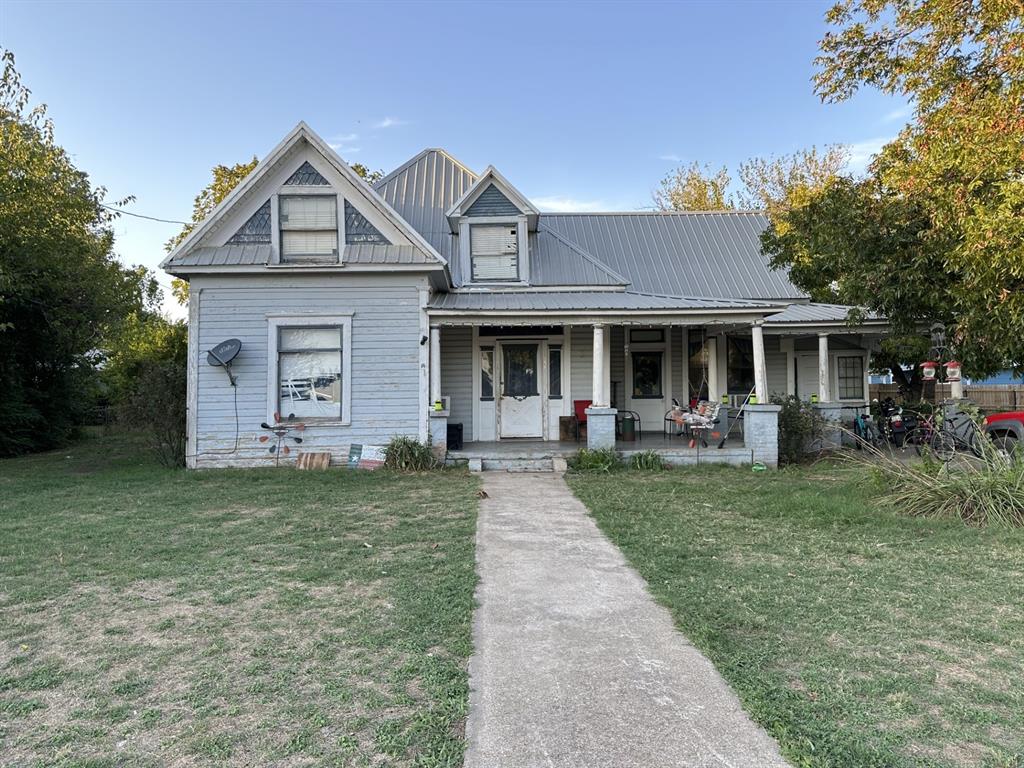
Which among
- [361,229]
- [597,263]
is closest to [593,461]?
[597,263]

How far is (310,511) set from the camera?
7535 mm

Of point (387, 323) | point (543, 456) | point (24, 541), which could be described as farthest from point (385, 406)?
point (24, 541)

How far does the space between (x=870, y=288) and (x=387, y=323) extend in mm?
7787

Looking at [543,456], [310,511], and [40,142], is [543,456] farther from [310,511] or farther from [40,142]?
[40,142]

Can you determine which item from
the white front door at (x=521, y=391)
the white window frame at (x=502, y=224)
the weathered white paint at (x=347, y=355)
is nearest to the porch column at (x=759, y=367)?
the white front door at (x=521, y=391)

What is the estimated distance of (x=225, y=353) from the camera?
1102 centimetres

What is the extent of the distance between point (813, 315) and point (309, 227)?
10356 mm

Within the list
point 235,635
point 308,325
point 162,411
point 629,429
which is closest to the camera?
point 235,635

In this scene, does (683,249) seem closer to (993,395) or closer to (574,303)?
(574,303)

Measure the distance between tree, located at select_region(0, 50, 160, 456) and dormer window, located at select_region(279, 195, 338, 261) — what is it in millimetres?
4929

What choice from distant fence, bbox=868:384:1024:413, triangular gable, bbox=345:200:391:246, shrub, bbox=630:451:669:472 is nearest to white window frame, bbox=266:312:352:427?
triangular gable, bbox=345:200:391:246

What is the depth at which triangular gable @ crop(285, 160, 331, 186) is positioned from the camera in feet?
37.5

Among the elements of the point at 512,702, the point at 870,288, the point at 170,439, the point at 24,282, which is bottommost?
the point at 512,702

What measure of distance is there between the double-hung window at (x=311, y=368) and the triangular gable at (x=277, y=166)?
2.01 meters
